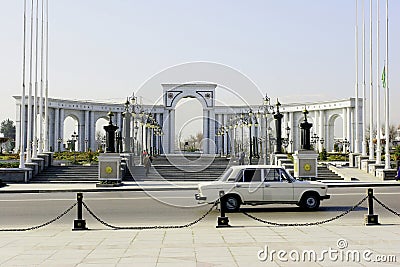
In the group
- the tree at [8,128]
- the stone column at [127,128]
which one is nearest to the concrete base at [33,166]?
the stone column at [127,128]

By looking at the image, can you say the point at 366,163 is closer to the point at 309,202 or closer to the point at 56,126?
the point at 309,202

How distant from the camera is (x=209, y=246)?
37.4 feet

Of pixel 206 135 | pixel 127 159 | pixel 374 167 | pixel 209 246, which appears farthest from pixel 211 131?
pixel 209 246

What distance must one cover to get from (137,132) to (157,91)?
117 feet

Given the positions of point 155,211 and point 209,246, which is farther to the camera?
point 155,211

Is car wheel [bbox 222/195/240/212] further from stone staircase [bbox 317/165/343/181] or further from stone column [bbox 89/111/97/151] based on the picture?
stone column [bbox 89/111/97/151]

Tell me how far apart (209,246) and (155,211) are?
795 centimetres

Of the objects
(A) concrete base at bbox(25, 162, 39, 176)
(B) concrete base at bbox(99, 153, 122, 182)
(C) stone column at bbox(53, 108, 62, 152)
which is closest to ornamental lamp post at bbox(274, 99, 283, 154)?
(B) concrete base at bbox(99, 153, 122, 182)

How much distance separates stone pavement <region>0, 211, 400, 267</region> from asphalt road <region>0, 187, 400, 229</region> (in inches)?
60.2

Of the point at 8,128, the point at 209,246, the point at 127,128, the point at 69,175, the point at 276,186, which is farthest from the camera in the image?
the point at 8,128

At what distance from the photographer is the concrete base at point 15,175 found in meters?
35.7

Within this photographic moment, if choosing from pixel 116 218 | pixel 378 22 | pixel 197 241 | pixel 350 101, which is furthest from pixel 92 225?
pixel 350 101

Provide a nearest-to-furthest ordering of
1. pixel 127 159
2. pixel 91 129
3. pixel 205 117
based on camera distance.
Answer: pixel 127 159 < pixel 205 117 < pixel 91 129

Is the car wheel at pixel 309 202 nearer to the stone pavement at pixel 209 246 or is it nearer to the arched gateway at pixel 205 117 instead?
the stone pavement at pixel 209 246
